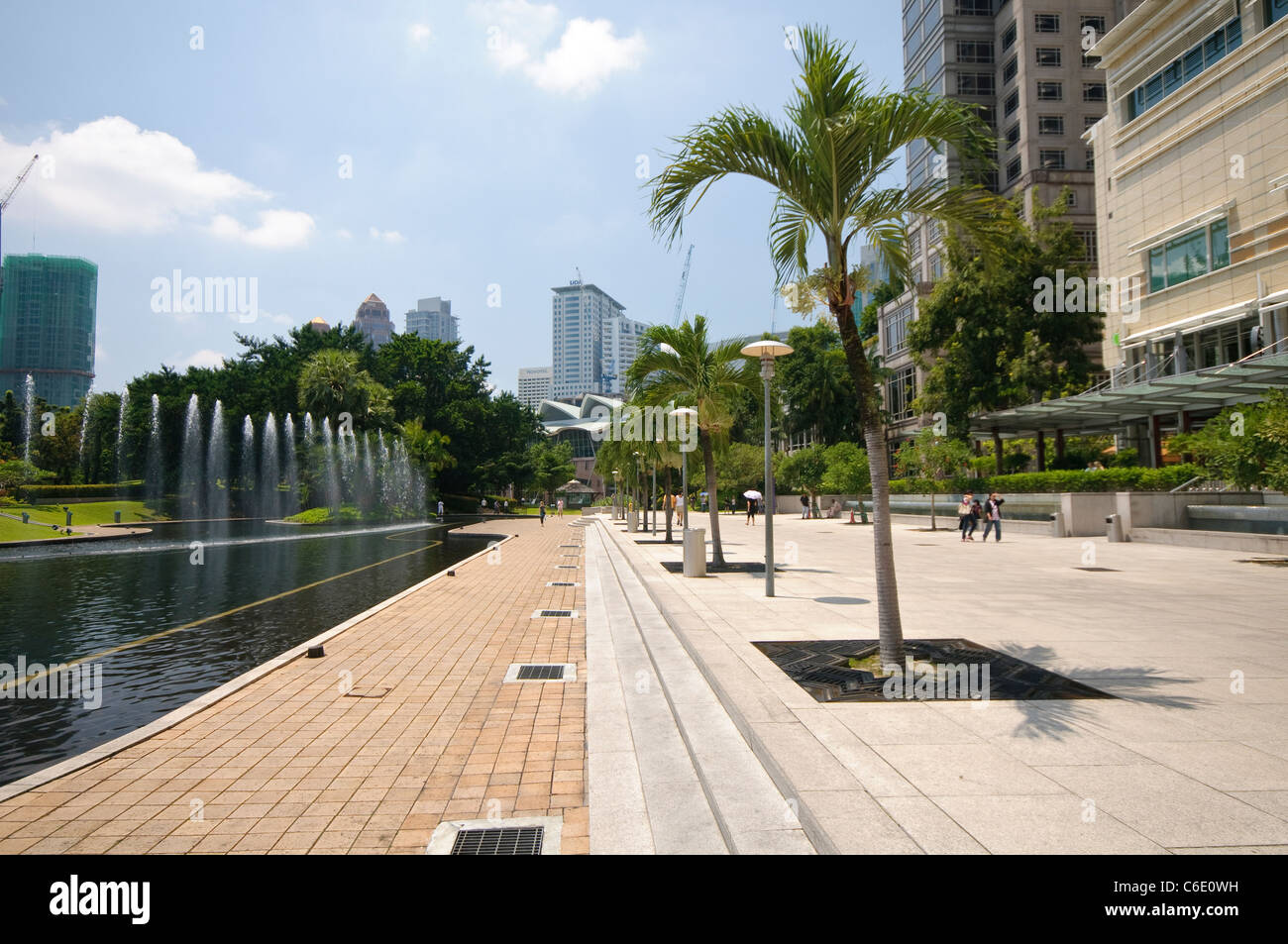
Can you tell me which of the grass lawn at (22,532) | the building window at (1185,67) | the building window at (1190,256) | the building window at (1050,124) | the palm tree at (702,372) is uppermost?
the building window at (1050,124)

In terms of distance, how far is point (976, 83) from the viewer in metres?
61.0

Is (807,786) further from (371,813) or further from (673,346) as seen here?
(673,346)

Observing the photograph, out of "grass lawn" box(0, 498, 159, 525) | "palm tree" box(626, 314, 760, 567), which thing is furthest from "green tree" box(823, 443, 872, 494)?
"grass lawn" box(0, 498, 159, 525)

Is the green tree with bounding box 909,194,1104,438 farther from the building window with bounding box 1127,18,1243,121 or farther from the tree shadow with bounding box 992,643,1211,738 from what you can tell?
the tree shadow with bounding box 992,643,1211,738

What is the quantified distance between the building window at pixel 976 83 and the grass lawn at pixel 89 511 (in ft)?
225

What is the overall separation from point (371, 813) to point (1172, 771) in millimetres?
4543

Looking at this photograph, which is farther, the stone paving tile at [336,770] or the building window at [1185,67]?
the building window at [1185,67]

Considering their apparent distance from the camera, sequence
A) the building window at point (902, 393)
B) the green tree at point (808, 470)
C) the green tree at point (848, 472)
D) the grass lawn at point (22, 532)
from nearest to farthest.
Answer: the grass lawn at point (22, 532)
the green tree at point (848, 472)
the green tree at point (808, 470)
the building window at point (902, 393)

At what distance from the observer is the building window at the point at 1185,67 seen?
99.4 feet

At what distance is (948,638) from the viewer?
320 inches

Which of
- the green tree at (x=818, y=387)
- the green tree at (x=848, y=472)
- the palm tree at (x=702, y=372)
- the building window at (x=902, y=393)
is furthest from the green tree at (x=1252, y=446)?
the green tree at (x=818, y=387)

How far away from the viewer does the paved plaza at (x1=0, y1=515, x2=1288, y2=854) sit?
3.66m

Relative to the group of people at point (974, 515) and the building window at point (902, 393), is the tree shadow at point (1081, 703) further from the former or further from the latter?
the building window at point (902, 393)

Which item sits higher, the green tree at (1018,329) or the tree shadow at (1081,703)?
the green tree at (1018,329)
